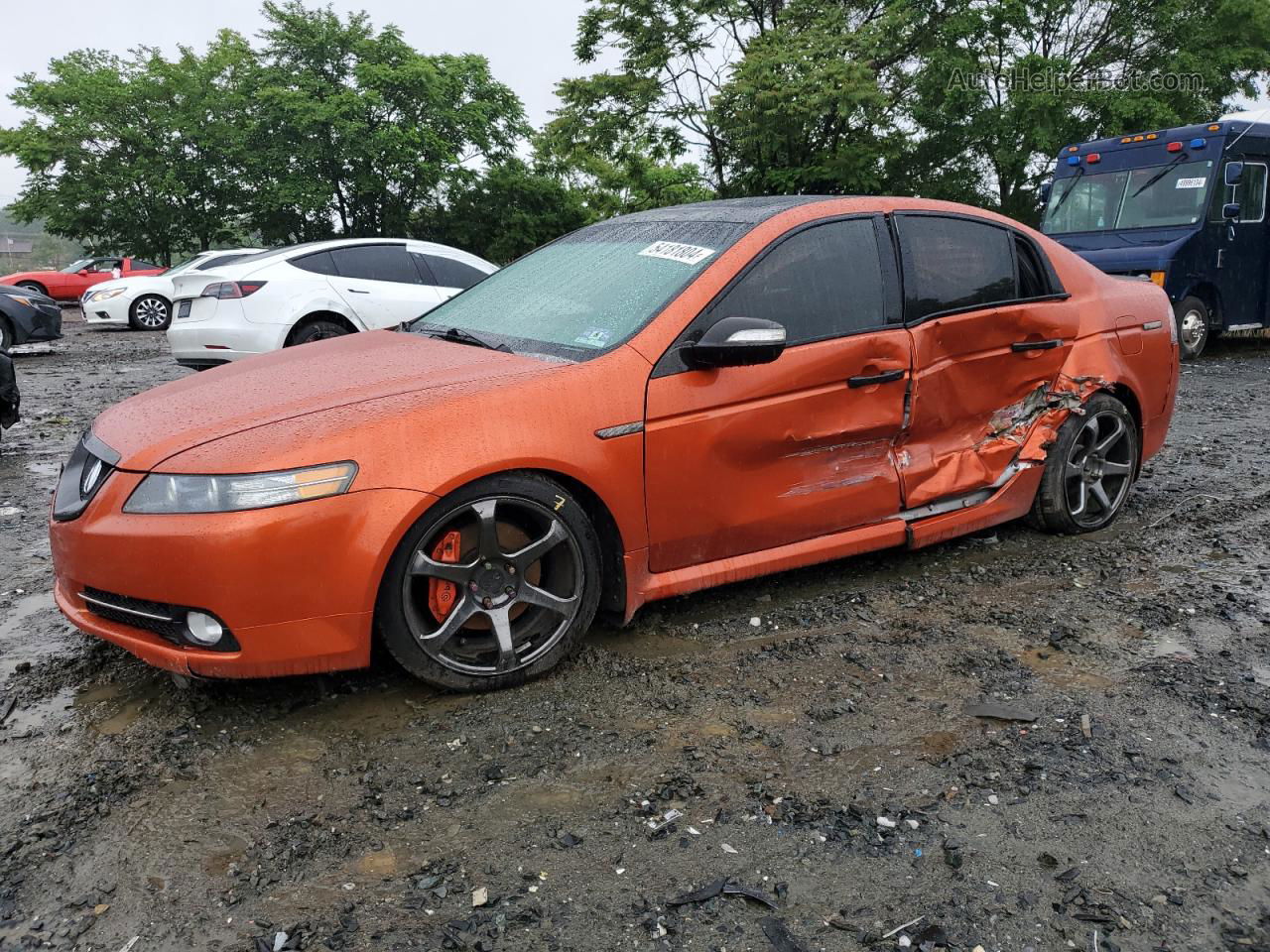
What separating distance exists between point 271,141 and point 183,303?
25.0 m

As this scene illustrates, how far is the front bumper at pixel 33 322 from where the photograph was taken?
13.4m

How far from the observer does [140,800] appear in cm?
273

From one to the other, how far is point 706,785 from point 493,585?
91 centimetres

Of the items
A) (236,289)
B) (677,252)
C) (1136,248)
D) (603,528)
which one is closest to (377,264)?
(236,289)

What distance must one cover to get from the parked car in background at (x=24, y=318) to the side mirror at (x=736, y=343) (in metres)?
12.8

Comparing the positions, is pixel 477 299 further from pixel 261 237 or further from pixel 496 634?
pixel 261 237

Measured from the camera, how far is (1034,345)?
446 cm

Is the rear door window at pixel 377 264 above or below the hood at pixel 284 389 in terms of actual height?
above

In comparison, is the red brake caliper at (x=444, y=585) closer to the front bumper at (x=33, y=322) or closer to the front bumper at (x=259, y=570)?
the front bumper at (x=259, y=570)

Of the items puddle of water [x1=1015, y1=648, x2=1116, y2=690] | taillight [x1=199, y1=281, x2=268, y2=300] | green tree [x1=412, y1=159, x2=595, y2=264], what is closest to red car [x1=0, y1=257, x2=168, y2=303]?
green tree [x1=412, y1=159, x2=595, y2=264]

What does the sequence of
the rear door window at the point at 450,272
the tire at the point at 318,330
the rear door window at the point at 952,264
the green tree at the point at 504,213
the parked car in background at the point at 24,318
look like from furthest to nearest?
the green tree at the point at 504,213 < the parked car in background at the point at 24,318 < the rear door window at the point at 450,272 < the tire at the point at 318,330 < the rear door window at the point at 952,264

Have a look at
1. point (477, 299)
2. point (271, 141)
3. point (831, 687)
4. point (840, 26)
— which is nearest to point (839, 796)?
point (831, 687)

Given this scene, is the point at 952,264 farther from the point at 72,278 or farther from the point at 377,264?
the point at 72,278

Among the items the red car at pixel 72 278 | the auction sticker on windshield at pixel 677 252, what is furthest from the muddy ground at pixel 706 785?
the red car at pixel 72 278
